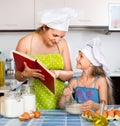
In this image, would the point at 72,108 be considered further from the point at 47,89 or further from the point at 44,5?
the point at 44,5

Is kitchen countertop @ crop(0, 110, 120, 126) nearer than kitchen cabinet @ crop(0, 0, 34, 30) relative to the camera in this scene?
Yes

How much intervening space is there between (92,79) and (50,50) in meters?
0.31

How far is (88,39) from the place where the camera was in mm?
3170

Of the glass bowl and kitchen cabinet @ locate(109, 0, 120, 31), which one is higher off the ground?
kitchen cabinet @ locate(109, 0, 120, 31)

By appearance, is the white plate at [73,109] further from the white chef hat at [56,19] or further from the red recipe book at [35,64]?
the white chef hat at [56,19]

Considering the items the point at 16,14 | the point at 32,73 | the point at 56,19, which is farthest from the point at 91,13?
the point at 32,73

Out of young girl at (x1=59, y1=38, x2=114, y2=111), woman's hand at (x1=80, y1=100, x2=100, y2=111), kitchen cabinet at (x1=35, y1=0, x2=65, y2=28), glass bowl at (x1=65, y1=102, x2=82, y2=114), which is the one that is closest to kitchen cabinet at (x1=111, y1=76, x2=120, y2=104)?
kitchen cabinet at (x1=35, y1=0, x2=65, y2=28)

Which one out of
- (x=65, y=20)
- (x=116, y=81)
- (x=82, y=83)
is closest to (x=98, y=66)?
(x=82, y=83)

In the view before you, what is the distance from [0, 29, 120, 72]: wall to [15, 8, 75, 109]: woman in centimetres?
144

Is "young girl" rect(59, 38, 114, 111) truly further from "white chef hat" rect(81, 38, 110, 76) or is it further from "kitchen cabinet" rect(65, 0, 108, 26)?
"kitchen cabinet" rect(65, 0, 108, 26)

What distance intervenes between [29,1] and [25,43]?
4.69 ft

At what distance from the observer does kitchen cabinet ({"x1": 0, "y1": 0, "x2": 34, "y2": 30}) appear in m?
3.00

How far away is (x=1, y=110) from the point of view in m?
1.27

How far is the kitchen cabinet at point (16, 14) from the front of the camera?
3.00 meters
